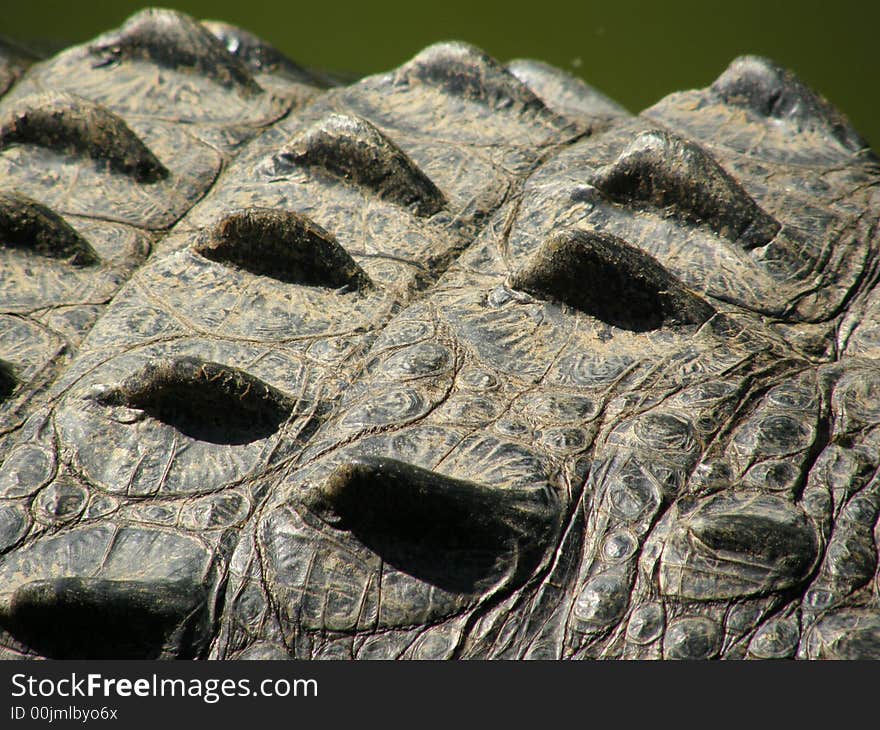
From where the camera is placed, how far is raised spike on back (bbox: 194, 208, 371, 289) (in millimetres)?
2234

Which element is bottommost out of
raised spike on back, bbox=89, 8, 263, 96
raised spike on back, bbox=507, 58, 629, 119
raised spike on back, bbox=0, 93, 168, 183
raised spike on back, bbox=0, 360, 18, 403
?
raised spike on back, bbox=0, 360, 18, 403

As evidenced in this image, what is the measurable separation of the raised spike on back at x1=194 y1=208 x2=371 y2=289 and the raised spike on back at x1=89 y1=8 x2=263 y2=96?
0.91 meters

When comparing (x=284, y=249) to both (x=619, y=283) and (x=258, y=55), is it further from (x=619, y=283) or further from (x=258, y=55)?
(x=258, y=55)

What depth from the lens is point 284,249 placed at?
2254 mm

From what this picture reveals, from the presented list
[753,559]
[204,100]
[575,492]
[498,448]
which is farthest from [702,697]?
[204,100]

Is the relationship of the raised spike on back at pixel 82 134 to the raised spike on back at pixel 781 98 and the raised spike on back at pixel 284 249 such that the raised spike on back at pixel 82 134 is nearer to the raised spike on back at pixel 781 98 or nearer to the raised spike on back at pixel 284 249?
the raised spike on back at pixel 284 249

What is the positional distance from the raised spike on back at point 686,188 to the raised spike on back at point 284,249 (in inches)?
26.6

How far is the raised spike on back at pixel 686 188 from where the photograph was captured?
91.2 inches

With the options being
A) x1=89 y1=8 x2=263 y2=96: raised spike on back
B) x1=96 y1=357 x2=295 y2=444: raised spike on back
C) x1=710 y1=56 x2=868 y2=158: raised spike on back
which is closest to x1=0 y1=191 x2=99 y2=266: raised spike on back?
x1=96 y1=357 x2=295 y2=444: raised spike on back

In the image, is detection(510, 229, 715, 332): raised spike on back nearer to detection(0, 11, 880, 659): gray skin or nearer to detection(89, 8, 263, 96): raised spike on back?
detection(0, 11, 880, 659): gray skin

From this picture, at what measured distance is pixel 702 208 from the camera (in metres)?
2.33

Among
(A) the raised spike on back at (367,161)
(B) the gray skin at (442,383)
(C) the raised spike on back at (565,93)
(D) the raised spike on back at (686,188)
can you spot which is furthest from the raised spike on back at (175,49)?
(D) the raised spike on back at (686,188)

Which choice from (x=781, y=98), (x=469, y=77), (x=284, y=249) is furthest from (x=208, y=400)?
(x=781, y=98)

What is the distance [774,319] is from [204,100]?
5.75 ft
